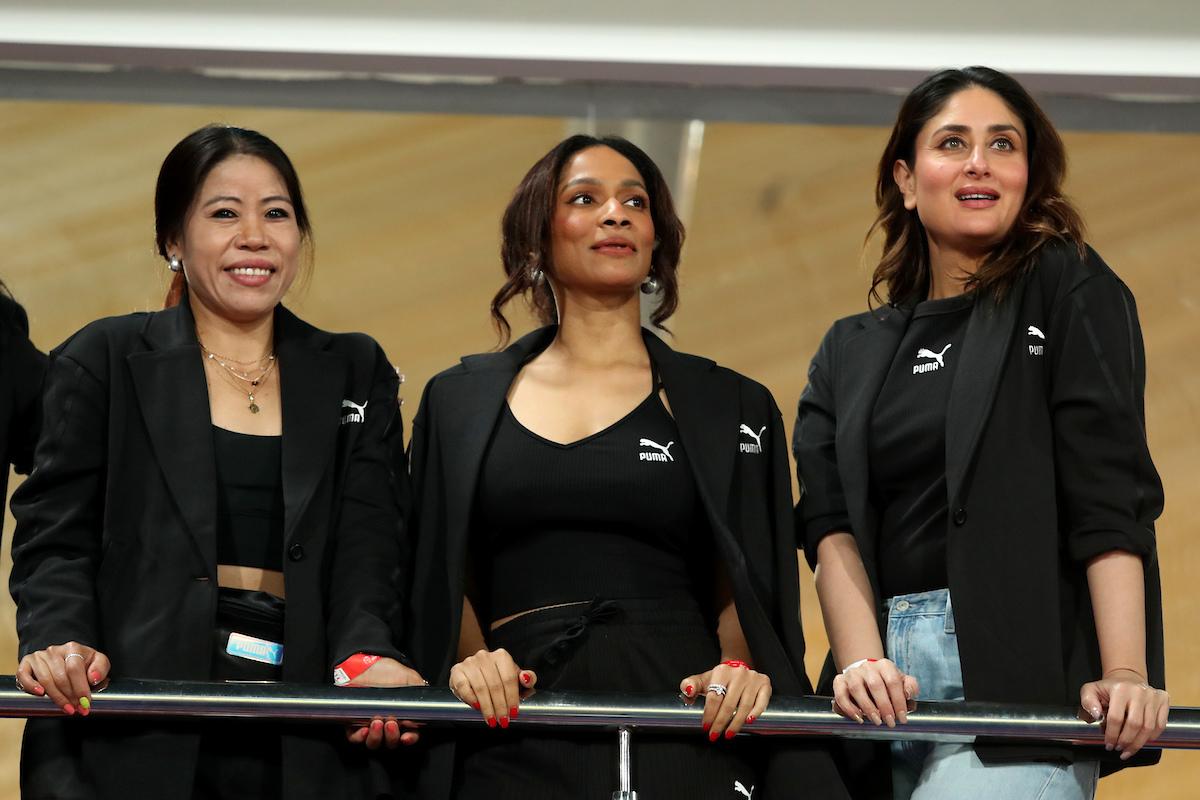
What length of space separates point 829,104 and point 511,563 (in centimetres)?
231

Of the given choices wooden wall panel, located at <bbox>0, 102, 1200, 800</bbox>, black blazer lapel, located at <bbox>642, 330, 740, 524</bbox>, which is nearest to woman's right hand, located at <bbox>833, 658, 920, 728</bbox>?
black blazer lapel, located at <bbox>642, 330, 740, 524</bbox>

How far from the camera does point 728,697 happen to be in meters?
2.49

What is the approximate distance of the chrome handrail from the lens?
239cm

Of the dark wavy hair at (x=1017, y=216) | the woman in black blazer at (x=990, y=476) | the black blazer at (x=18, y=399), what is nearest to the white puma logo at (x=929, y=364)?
the woman in black blazer at (x=990, y=476)

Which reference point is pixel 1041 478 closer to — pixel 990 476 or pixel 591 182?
pixel 990 476

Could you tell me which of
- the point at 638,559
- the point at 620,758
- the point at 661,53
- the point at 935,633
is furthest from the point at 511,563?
the point at 661,53

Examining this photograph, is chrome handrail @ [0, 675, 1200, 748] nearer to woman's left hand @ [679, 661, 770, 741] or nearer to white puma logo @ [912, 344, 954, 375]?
woman's left hand @ [679, 661, 770, 741]

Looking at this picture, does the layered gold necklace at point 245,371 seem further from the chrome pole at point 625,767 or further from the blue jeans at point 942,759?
the blue jeans at point 942,759

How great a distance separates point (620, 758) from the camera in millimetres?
2514

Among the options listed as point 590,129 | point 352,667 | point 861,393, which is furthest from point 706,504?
point 590,129

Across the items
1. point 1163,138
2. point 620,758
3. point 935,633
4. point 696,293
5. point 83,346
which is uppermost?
point 1163,138

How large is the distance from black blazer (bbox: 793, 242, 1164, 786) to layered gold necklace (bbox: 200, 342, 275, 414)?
3.40 feet

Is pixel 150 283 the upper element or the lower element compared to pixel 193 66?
lower

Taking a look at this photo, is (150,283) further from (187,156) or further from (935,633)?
(935,633)
